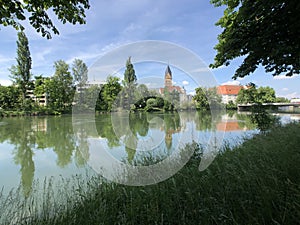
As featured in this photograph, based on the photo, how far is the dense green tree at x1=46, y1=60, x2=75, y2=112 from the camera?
30.9 metres

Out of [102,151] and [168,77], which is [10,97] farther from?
[168,77]

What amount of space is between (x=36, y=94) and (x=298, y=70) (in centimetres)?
3726

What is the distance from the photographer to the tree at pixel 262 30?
10.9ft

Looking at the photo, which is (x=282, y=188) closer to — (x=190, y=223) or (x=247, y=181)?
(x=247, y=181)

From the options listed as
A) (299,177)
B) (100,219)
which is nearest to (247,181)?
(299,177)

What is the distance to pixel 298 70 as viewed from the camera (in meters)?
5.90

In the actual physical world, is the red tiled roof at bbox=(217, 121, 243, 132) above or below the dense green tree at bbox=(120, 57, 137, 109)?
below

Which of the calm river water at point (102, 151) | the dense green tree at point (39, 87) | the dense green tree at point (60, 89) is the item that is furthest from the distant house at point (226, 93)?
the dense green tree at point (39, 87)

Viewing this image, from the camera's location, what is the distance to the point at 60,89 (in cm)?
3130

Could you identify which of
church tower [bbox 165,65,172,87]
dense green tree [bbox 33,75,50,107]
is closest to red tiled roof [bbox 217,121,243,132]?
church tower [bbox 165,65,172,87]

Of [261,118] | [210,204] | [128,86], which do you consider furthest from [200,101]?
[261,118]

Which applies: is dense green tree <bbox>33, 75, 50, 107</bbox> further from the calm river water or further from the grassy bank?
the grassy bank

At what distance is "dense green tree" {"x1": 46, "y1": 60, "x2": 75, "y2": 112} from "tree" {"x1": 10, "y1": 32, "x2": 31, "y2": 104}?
11.5 ft

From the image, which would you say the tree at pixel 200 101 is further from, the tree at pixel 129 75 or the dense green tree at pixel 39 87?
the dense green tree at pixel 39 87
